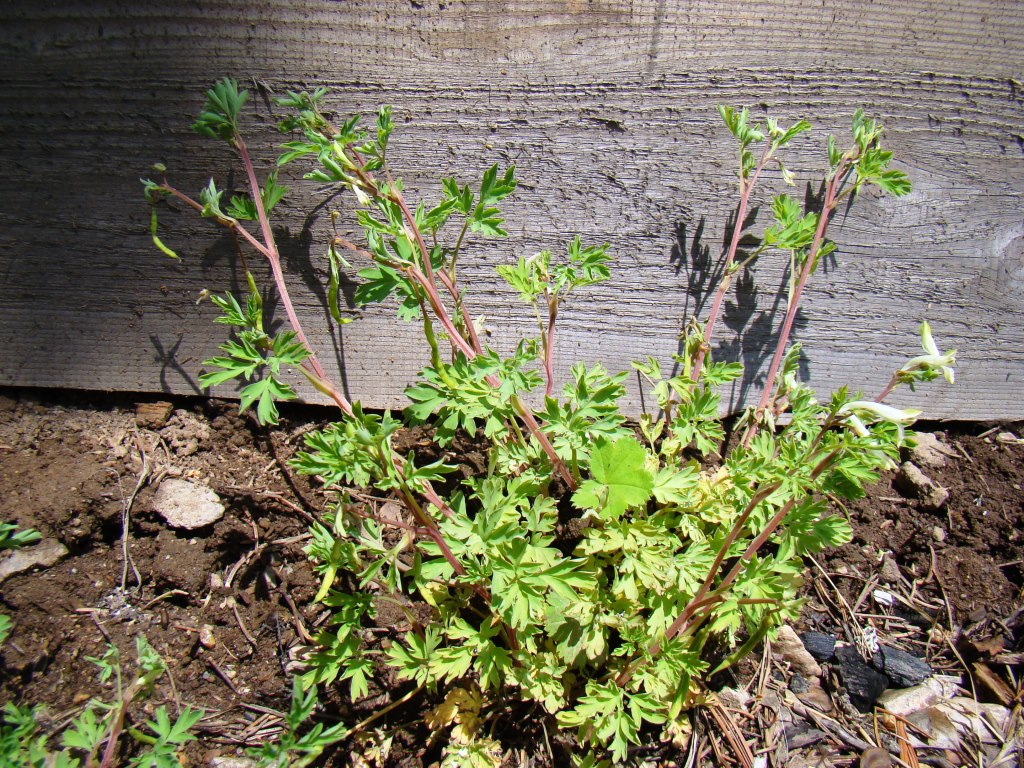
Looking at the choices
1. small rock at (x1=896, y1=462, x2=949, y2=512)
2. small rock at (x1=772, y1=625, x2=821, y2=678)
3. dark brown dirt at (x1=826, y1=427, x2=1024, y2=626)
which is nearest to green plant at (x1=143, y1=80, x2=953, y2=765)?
small rock at (x1=772, y1=625, x2=821, y2=678)

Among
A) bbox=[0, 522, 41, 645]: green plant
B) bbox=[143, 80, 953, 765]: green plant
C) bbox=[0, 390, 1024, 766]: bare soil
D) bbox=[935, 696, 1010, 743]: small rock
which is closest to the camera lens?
bbox=[143, 80, 953, 765]: green plant

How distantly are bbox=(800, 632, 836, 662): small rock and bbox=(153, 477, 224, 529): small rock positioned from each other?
2.24 m

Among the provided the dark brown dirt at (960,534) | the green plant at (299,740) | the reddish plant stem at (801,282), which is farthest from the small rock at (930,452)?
the green plant at (299,740)

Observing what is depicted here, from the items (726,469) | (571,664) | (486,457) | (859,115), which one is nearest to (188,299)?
(486,457)

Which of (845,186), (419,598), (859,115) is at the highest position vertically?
(859,115)

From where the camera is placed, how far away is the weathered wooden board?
2369mm

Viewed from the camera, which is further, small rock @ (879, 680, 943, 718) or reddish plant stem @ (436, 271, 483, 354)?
small rock @ (879, 680, 943, 718)

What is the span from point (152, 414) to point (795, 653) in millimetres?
2621

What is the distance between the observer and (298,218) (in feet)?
8.13

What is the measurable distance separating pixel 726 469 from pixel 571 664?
0.82 meters

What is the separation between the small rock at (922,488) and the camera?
2.69 meters

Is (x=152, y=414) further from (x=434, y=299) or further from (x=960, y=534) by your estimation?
(x=960, y=534)

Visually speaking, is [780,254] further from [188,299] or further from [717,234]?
[188,299]

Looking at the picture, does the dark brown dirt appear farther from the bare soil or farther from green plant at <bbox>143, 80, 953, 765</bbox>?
green plant at <bbox>143, 80, 953, 765</bbox>
